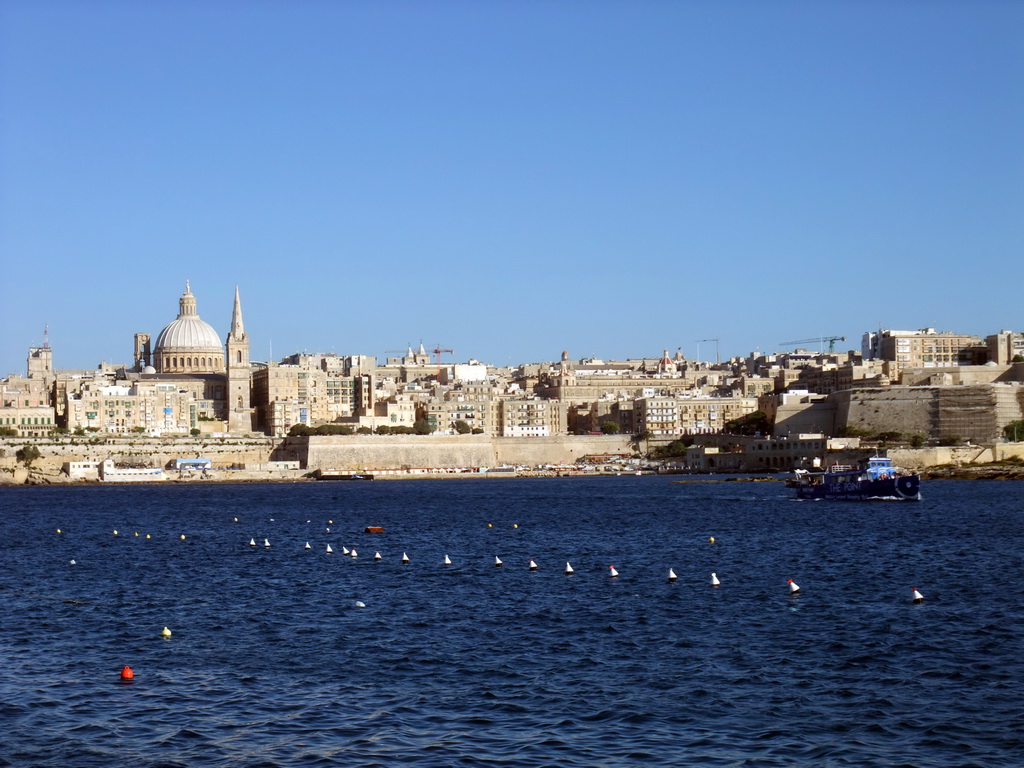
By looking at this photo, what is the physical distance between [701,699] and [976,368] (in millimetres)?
88792

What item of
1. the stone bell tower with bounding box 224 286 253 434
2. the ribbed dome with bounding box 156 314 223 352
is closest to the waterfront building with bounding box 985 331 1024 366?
the stone bell tower with bounding box 224 286 253 434

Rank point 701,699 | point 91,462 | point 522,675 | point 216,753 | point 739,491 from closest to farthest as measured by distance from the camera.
→ point 216,753, point 701,699, point 522,675, point 739,491, point 91,462

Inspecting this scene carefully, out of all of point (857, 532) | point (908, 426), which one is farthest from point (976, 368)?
point (857, 532)

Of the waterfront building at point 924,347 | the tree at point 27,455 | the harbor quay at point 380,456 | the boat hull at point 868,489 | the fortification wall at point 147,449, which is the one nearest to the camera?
the boat hull at point 868,489

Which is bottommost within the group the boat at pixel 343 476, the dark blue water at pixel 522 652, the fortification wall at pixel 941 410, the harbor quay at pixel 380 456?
the dark blue water at pixel 522 652

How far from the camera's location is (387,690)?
1470 cm

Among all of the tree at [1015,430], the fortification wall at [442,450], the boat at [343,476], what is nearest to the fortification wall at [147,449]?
the fortification wall at [442,450]

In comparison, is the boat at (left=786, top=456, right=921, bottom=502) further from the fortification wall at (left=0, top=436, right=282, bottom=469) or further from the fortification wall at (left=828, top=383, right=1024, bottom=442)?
the fortification wall at (left=0, top=436, right=282, bottom=469)

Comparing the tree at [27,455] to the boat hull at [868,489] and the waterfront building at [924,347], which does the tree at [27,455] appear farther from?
the waterfront building at [924,347]

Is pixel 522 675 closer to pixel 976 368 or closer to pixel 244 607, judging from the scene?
pixel 244 607

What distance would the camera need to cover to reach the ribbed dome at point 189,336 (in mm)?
126062

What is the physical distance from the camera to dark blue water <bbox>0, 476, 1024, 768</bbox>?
1252cm

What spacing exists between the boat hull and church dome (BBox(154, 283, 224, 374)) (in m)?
82.8

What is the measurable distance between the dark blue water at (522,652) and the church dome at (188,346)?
92560mm
